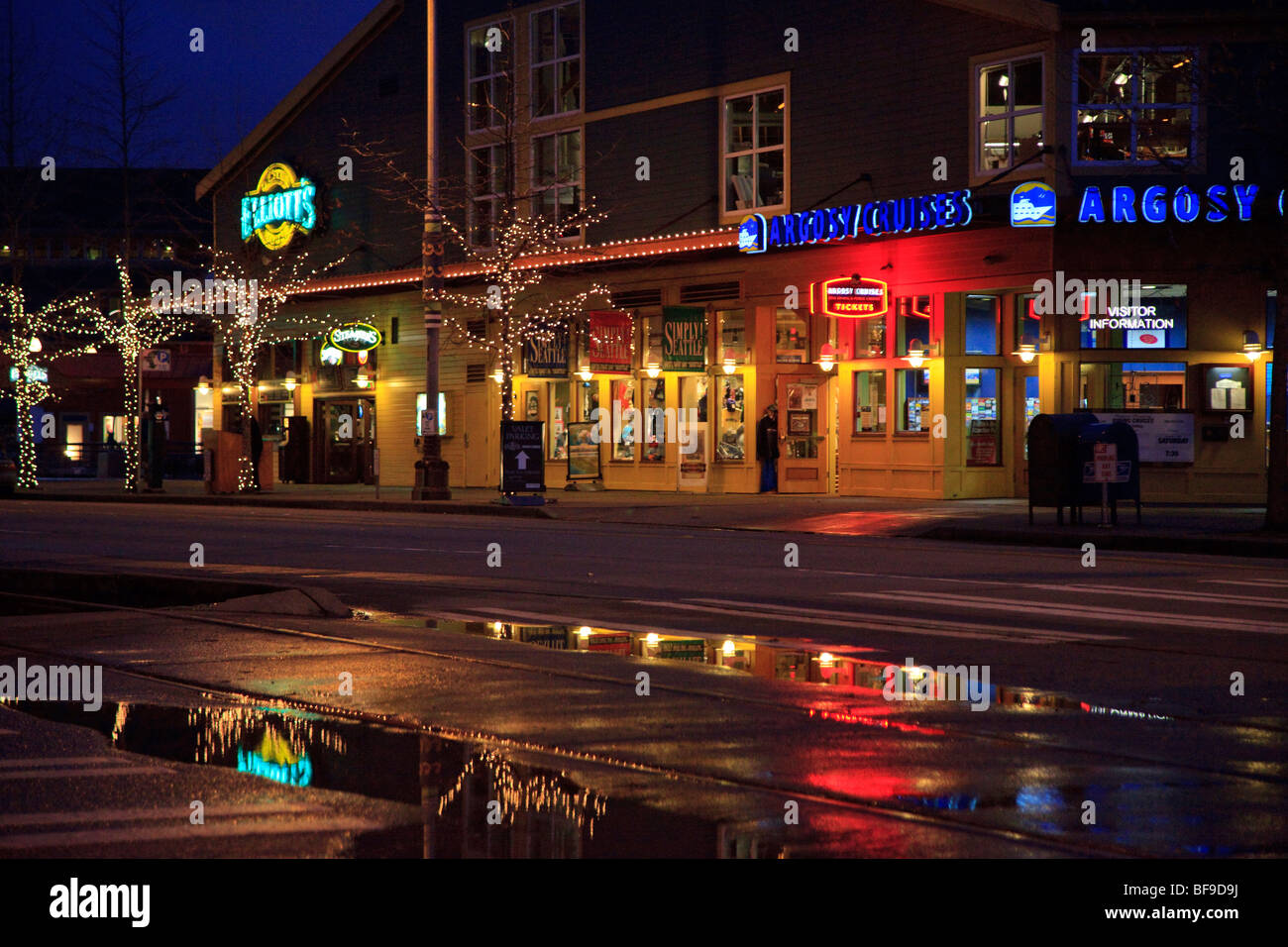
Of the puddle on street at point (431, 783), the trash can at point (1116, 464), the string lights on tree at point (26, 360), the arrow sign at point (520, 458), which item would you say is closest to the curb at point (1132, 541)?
the trash can at point (1116, 464)

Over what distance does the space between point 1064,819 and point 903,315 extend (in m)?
25.5

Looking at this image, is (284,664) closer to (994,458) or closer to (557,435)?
(994,458)

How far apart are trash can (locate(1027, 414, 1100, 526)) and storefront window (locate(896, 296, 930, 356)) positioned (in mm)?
7668

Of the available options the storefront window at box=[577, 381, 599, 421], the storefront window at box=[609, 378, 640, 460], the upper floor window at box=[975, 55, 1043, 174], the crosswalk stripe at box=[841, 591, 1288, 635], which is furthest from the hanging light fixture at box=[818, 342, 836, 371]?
the crosswalk stripe at box=[841, 591, 1288, 635]

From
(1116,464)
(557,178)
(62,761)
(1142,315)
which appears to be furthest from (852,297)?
(62,761)

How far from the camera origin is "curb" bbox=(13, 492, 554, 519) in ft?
97.0

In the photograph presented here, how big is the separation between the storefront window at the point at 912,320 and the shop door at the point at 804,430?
284 centimetres

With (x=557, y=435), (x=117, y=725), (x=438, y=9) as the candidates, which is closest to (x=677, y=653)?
(x=117, y=725)

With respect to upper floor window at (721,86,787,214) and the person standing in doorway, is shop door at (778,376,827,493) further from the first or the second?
upper floor window at (721,86,787,214)

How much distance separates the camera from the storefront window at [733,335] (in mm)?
34188

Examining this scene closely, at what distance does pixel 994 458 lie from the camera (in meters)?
30.2

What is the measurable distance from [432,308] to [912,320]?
377 inches

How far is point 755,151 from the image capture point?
3388 centimetres

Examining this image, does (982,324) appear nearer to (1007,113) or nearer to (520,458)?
(1007,113)
